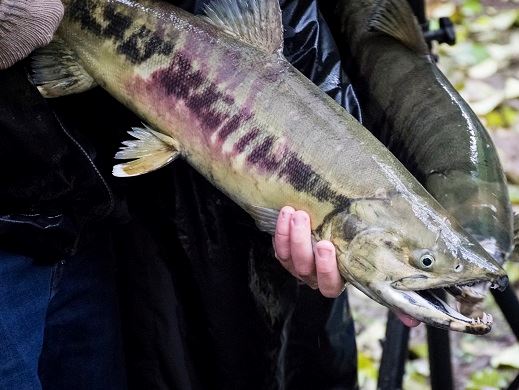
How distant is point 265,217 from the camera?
1.30m

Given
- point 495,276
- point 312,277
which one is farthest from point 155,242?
point 495,276

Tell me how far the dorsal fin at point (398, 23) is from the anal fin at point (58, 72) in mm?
642

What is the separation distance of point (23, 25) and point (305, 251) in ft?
1.72

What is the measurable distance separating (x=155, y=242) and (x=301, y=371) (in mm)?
Answer: 553

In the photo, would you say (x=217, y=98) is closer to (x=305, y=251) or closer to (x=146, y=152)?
(x=146, y=152)

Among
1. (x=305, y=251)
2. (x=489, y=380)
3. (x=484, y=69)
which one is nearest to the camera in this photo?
(x=305, y=251)

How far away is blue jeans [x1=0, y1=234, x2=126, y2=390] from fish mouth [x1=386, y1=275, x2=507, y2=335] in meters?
0.65

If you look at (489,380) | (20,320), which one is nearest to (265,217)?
(20,320)

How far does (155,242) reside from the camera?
1.67m

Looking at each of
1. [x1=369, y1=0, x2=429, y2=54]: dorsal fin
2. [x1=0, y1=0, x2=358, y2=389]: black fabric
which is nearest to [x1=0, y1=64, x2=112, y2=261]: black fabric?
[x1=0, y1=0, x2=358, y2=389]: black fabric

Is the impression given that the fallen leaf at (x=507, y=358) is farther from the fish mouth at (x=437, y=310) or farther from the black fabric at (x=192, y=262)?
the fish mouth at (x=437, y=310)

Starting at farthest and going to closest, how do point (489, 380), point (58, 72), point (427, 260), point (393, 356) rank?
point (489, 380), point (393, 356), point (58, 72), point (427, 260)

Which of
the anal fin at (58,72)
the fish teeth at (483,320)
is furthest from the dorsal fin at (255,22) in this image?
the fish teeth at (483,320)

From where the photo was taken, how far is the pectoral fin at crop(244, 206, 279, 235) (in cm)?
129
